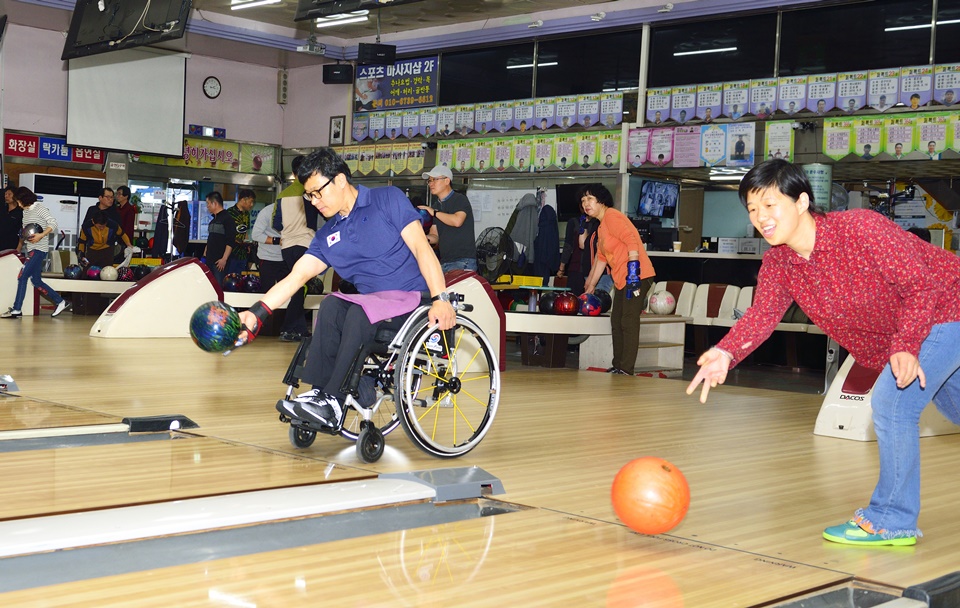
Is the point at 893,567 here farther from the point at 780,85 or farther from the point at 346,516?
the point at 780,85

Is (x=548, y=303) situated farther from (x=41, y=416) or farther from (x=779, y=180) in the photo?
(x=779, y=180)

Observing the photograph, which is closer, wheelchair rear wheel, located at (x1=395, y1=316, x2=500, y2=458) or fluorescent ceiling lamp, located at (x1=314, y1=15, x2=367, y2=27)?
wheelchair rear wheel, located at (x1=395, y1=316, x2=500, y2=458)

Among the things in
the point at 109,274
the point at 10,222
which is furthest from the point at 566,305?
the point at 10,222

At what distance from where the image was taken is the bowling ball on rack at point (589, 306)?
792 centimetres

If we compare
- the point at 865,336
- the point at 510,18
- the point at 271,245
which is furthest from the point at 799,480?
the point at 510,18

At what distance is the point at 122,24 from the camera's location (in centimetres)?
1000

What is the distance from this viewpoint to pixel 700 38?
10.8m

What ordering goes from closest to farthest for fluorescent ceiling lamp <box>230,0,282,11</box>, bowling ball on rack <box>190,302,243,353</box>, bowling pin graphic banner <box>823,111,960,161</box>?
bowling ball on rack <box>190,302,243,353</box> → bowling pin graphic banner <box>823,111,960,161</box> → fluorescent ceiling lamp <box>230,0,282,11</box>

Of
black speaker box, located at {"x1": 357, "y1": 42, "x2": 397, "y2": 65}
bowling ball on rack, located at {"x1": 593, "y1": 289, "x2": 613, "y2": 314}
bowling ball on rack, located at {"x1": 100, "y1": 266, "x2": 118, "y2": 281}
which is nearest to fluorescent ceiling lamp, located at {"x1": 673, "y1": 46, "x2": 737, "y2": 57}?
black speaker box, located at {"x1": 357, "y1": 42, "x2": 397, "y2": 65}

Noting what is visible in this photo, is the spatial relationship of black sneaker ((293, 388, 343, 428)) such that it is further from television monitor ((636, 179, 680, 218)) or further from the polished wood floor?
television monitor ((636, 179, 680, 218))

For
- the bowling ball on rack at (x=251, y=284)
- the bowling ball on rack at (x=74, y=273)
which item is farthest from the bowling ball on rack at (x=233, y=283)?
the bowling ball on rack at (x=74, y=273)

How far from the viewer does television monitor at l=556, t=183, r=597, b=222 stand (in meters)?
11.7

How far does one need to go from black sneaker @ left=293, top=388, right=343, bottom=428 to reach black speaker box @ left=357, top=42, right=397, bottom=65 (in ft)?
28.2

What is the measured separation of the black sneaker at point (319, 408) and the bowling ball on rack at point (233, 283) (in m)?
6.41
